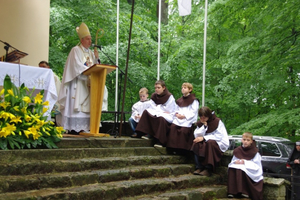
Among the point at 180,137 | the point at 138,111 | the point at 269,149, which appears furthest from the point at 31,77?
the point at 269,149

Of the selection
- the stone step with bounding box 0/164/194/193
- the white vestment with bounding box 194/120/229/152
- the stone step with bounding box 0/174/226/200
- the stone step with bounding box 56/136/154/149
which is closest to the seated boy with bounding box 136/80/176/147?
the stone step with bounding box 56/136/154/149

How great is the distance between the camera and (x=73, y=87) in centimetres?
690

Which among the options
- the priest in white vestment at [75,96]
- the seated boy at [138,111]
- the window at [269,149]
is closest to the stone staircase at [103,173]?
the seated boy at [138,111]

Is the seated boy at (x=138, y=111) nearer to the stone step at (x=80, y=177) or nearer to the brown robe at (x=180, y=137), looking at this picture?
the brown robe at (x=180, y=137)

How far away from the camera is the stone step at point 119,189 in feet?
A: 14.2

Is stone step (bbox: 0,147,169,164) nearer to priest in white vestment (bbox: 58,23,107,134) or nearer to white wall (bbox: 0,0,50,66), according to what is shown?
A: priest in white vestment (bbox: 58,23,107,134)

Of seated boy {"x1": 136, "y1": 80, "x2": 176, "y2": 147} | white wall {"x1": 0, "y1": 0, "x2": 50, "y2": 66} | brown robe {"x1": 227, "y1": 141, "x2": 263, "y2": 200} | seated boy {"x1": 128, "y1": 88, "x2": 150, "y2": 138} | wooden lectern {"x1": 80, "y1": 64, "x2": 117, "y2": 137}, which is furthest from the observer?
white wall {"x1": 0, "y1": 0, "x2": 50, "y2": 66}

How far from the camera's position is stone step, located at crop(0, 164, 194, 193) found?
4.46m

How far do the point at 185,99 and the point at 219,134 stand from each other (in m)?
1.04

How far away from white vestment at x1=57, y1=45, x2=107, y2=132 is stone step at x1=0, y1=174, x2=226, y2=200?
1885 mm

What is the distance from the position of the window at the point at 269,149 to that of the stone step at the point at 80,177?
547cm

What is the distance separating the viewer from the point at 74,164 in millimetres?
5184

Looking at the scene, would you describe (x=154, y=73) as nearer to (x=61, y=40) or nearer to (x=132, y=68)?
(x=132, y=68)

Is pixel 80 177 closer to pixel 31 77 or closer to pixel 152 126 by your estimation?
pixel 31 77
